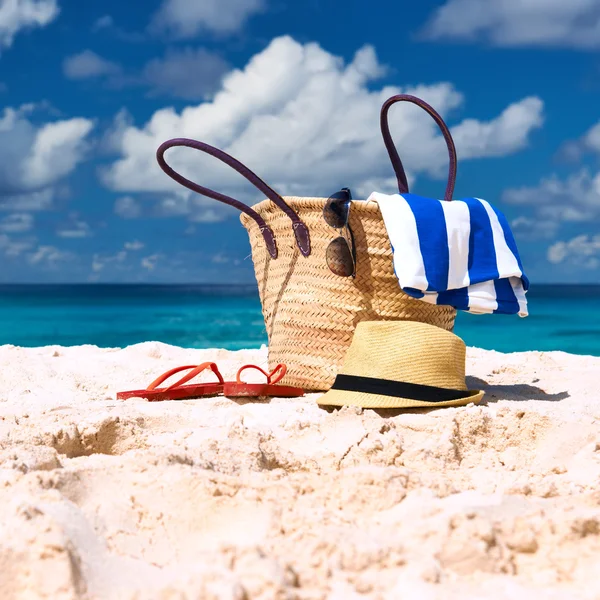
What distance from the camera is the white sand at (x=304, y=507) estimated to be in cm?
103

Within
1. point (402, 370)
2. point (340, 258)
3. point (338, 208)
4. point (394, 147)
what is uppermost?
point (394, 147)

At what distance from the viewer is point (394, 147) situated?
10.4 feet

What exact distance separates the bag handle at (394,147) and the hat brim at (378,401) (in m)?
1.03

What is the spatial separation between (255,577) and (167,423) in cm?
119

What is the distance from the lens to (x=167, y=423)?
6.98 ft

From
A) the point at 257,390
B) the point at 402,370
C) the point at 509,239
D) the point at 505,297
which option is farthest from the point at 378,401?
the point at 509,239

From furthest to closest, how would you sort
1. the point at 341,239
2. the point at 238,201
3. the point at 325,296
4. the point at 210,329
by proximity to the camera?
the point at 210,329 → the point at 238,201 → the point at 325,296 → the point at 341,239

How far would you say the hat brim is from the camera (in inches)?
90.1

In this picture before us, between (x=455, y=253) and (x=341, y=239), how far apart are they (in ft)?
Result: 1.45

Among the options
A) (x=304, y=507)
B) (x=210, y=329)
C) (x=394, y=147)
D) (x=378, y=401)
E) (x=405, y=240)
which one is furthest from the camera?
(x=210, y=329)

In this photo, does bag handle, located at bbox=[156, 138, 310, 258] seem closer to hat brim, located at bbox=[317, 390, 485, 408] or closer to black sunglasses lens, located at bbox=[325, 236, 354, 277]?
black sunglasses lens, located at bbox=[325, 236, 354, 277]

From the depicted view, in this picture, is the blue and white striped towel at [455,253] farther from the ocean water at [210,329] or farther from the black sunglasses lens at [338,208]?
the ocean water at [210,329]

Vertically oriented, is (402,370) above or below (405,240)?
below

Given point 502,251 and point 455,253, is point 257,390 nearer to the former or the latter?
point 455,253
